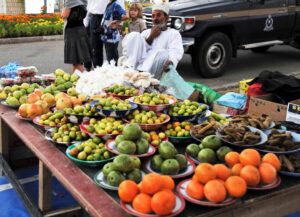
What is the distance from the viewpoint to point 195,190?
→ 1717mm

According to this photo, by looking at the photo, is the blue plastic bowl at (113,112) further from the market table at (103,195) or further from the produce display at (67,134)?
the market table at (103,195)

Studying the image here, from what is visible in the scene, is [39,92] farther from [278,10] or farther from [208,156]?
[278,10]

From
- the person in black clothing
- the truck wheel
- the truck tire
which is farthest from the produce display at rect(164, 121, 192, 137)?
the truck wheel

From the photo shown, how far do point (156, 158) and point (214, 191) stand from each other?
476mm

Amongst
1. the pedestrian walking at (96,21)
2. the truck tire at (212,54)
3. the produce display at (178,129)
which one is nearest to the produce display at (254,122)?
the produce display at (178,129)

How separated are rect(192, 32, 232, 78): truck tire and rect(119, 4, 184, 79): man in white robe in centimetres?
213

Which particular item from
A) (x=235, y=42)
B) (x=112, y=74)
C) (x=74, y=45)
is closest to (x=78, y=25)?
(x=74, y=45)

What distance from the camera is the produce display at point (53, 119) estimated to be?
2.74m

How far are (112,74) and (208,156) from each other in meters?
2.14

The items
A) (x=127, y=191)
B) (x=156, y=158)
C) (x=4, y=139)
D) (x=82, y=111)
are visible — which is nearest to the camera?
(x=127, y=191)

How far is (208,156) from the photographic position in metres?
2.09

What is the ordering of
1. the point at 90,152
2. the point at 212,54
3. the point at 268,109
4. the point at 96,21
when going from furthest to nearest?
the point at 212,54
the point at 96,21
the point at 268,109
the point at 90,152

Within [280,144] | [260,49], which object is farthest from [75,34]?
[260,49]

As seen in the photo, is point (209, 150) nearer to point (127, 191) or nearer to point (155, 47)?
point (127, 191)
